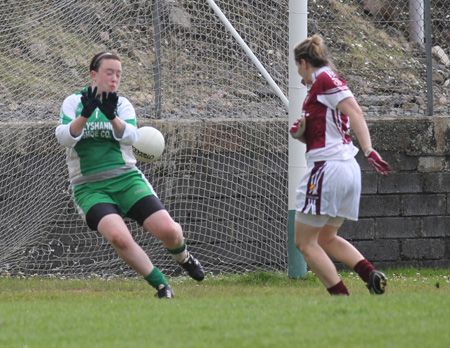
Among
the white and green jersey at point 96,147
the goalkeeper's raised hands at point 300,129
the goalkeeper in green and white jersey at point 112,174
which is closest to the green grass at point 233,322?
the goalkeeper in green and white jersey at point 112,174

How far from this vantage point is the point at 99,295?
693cm

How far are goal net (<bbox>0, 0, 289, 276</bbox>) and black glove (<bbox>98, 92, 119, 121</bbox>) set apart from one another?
285 cm

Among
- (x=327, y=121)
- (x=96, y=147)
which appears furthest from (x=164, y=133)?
(x=327, y=121)

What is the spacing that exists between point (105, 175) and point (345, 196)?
1.91 meters

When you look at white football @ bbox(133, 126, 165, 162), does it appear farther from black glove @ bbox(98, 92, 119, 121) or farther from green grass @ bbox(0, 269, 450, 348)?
green grass @ bbox(0, 269, 450, 348)

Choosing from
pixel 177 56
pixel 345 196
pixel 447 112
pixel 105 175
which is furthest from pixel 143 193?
pixel 447 112

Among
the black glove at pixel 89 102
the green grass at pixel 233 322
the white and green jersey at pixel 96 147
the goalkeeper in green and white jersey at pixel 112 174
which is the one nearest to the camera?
the green grass at pixel 233 322

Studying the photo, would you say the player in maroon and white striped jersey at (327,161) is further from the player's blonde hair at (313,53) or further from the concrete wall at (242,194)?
the concrete wall at (242,194)

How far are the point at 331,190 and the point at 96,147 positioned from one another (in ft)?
6.30

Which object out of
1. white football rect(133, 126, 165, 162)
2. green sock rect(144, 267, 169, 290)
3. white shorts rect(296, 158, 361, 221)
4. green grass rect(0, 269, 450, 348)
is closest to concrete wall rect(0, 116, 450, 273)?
white football rect(133, 126, 165, 162)

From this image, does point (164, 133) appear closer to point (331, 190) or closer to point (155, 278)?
point (155, 278)

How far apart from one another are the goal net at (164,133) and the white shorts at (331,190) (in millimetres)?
3145

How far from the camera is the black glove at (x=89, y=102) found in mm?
5879

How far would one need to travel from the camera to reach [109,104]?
19.5 ft
